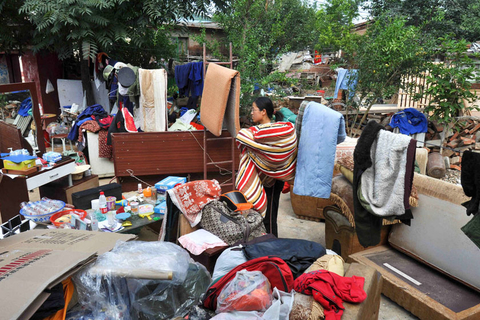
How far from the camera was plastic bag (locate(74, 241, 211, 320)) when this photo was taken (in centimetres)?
203

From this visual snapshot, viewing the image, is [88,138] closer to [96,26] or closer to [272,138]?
[96,26]

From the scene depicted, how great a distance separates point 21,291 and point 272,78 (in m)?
7.16

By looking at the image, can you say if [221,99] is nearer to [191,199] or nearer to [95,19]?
[191,199]

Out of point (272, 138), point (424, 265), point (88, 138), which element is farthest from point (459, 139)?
point (88, 138)

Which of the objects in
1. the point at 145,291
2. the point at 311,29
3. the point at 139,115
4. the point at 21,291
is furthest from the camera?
the point at 311,29

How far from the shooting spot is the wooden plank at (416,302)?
9.59ft

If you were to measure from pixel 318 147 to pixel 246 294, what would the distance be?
168 cm

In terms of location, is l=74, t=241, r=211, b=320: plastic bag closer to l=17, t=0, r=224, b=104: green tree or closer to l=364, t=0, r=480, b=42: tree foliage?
l=17, t=0, r=224, b=104: green tree

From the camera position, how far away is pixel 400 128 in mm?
7980

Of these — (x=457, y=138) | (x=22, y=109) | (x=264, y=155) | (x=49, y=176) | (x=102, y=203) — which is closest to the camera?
(x=264, y=155)

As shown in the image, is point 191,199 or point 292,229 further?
point 292,229

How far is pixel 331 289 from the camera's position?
2.16 m

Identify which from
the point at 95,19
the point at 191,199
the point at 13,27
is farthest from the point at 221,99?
the point at 13,27

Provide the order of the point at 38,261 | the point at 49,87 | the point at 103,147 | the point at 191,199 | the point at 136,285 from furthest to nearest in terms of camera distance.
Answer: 1. the point at 49,87
2. the point at 103,147
3. the point at 191,199
4. the point at 136,285
5. the point at 38,261
